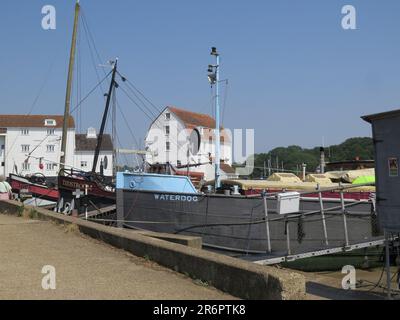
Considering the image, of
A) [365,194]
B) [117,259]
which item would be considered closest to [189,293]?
[117,259]

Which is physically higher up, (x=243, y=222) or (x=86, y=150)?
(x=86, y=150)

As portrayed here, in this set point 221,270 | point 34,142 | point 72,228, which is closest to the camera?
point 221,270

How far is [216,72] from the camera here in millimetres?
19719

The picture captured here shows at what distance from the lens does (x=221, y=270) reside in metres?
6.32

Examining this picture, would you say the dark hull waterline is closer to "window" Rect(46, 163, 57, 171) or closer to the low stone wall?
the low stone wall

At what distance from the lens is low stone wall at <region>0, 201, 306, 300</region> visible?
5.51 meters

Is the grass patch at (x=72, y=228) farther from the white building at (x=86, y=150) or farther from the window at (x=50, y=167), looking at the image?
the white building at (x=86, y=150)

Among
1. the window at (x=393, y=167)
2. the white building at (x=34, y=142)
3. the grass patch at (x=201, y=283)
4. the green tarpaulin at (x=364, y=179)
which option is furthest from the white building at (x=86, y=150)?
the grass patch at (x=201, y=283)

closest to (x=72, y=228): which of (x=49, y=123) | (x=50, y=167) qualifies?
(x=50, y=167)

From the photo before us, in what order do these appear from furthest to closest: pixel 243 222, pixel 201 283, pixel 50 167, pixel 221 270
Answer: pixel 50 167 < pixel 243 222 < pixel 201 283 < pixel 221 270

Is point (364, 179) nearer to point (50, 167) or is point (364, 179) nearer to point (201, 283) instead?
point (201, 283)

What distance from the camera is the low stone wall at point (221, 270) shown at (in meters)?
5.51

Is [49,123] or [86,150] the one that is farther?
[86,150]
